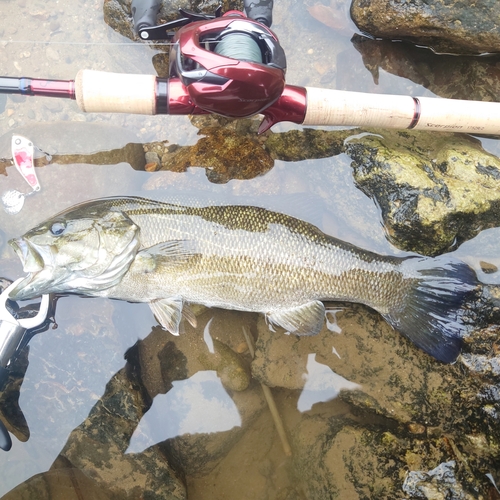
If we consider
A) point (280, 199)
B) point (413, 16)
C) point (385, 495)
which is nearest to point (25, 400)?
point (280, 199)

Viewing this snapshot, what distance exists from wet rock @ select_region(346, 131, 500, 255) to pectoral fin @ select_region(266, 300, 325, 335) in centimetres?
88

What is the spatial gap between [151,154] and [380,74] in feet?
7.48

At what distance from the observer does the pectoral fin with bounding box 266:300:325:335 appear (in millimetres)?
3262

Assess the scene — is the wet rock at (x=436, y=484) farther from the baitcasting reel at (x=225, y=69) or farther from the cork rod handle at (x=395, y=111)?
the baitcasting reel at (x=225, y=69)

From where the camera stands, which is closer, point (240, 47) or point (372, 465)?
point (240, 47)

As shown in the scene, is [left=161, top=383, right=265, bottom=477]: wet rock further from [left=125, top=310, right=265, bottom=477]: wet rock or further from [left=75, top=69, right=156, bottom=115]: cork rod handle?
[left=75, top=69, right=156, bottom=115]: cork rod handle

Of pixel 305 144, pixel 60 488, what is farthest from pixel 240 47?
pixel 60 488

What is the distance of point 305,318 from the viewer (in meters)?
3.26

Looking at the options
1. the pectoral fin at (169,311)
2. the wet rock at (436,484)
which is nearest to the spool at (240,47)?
the pectoral fin at (169,311)

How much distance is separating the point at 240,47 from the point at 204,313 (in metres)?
2.18

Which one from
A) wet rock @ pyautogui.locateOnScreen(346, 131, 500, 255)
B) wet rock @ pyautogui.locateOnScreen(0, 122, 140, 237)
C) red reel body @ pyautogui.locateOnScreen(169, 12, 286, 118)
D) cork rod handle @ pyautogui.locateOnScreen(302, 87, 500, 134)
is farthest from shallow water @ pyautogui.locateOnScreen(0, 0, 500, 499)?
red reel body @ pyautogui.locateOnScreen(169, 12, 286, 118)

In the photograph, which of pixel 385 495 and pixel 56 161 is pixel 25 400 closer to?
pixel 56 161

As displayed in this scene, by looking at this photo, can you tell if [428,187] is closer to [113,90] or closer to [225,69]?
[225,69]

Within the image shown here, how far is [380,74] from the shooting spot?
382 cm
